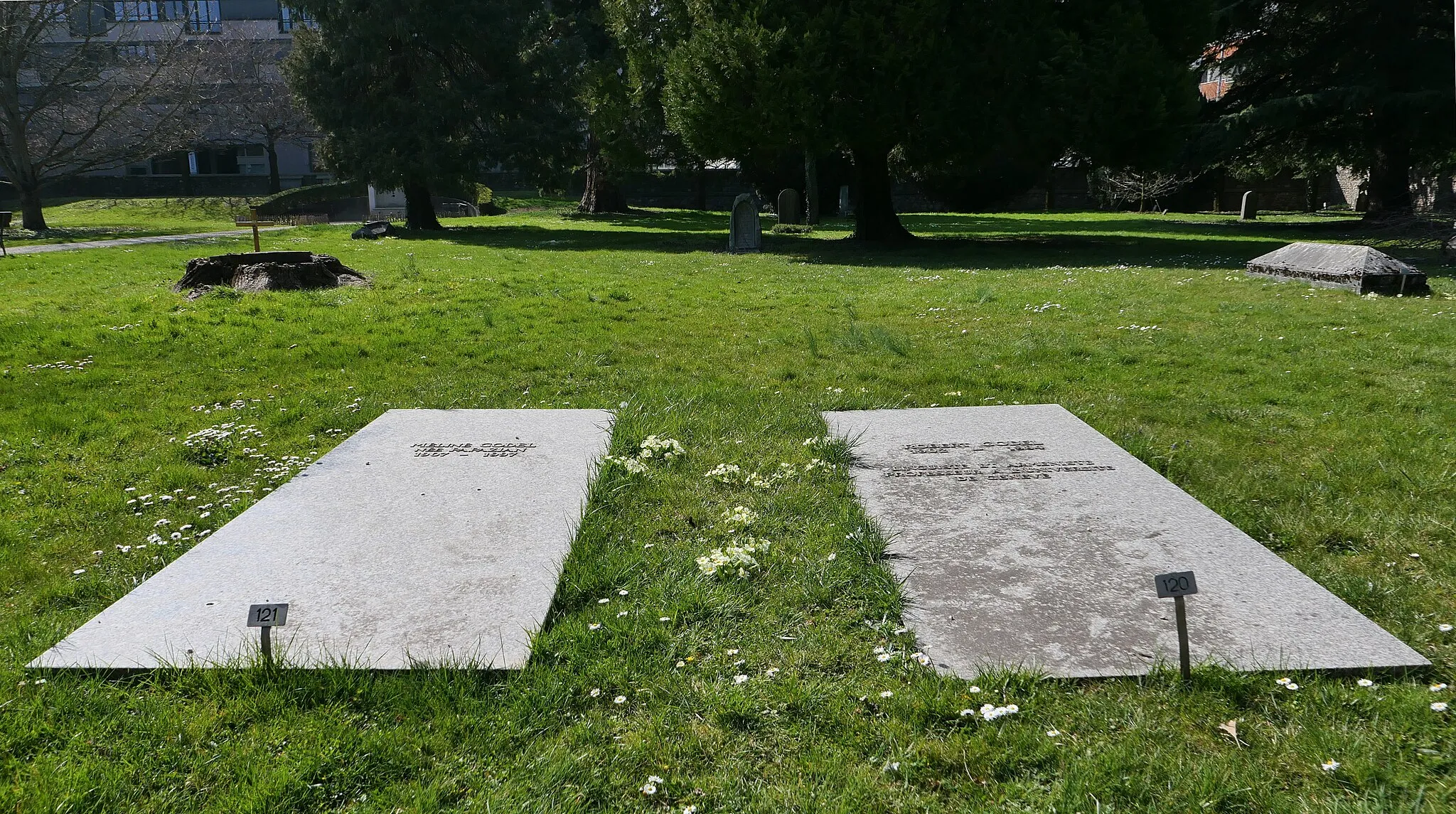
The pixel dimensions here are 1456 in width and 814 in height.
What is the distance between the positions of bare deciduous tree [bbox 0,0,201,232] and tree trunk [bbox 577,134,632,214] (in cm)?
1274

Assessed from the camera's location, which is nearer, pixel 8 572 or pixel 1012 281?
pixel 8 572

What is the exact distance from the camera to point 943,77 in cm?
1722

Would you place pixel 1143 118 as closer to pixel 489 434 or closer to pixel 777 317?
pixel 777 317

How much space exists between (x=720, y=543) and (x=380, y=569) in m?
1.34

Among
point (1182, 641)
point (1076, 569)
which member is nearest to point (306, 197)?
point (1076, 569)

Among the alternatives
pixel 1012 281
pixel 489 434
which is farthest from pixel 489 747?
pixel 1012 281

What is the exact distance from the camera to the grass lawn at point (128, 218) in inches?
1023

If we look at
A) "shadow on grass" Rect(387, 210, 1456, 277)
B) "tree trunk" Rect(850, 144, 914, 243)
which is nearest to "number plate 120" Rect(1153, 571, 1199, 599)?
"shadow on grass" Rect(387, 210, 1456, 277)

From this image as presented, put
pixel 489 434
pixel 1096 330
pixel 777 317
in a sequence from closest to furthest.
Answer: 1. pixel 489 434
2. pixel 1096 330
3. pixel 777 317

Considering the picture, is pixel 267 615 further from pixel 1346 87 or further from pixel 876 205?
pixel 1346 87

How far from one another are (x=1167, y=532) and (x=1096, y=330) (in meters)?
5.66

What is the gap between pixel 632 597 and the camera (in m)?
3.69

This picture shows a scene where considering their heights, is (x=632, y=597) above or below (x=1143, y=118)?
below

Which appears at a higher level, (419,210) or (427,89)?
(427,89)
